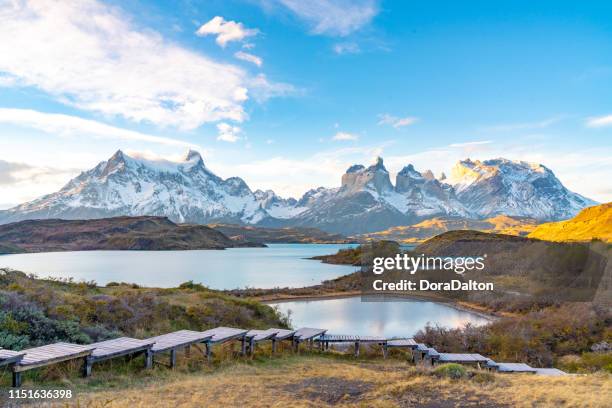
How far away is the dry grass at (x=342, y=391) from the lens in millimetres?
11113

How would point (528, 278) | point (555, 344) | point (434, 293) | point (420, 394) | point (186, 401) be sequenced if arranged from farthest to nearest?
point (434, 293) → point (528, 278) → point (555, 344) → point (420, 394) → point (186, 401)

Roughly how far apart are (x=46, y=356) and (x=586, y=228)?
15605 centimetres

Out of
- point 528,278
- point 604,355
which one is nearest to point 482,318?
point 528,278

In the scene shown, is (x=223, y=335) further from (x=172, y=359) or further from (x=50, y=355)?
(x=50, y=355)

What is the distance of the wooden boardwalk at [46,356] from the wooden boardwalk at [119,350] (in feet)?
0.72

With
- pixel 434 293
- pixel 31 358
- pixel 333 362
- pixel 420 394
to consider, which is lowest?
pixel 434 293

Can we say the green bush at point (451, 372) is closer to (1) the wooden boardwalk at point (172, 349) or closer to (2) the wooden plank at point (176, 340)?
(1) the wooden boardwalk at point (172, 349)

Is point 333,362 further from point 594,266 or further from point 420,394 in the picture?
point 594,266

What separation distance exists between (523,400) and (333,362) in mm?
9273

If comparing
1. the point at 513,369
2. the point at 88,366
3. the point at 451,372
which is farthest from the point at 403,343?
the point at 88,366

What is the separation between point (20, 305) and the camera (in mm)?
18422

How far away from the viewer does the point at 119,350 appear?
43.3ft

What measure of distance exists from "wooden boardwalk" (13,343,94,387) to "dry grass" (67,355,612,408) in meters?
0.98

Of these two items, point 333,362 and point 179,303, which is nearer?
point 333,362
